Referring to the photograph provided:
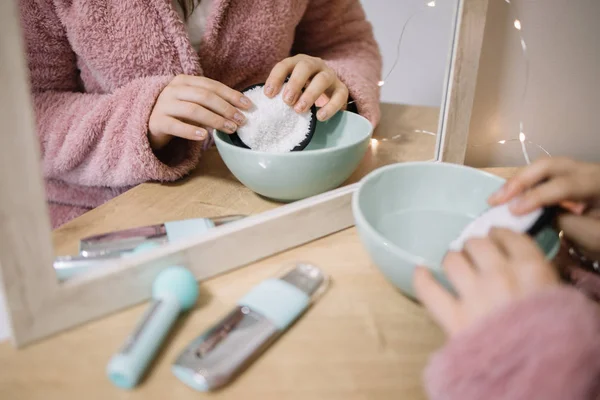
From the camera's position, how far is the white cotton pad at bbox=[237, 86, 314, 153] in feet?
1.31

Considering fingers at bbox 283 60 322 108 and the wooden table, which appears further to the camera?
fingers at bbox 283 60 322 108

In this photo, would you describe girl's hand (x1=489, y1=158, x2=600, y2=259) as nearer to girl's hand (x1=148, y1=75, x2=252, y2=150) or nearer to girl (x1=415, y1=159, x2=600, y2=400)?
girl (x1=415, y1=159, x2=600, y2=400)

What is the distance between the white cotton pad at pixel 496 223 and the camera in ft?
0.92

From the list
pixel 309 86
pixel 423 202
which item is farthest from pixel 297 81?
pixel 423 202

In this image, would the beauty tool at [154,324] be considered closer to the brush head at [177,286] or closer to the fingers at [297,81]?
the brush head at [177,286]

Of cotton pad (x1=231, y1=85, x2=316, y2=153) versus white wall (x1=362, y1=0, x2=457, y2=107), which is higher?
white wall (x1=362, y1=0, x2=457, y2=107)

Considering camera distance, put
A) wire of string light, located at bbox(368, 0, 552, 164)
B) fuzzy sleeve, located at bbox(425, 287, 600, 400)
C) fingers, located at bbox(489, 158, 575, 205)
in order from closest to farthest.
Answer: fuzzy sleeve, located at bbox(425, 287, 600, 400), fingers, located at bbox(489, 158, 575, 205), wire of string light, located at bbox(368, 0, 552, 164)

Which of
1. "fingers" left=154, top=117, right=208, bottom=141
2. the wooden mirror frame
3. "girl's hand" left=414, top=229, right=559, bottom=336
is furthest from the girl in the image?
"fingers" left=154, top=117, right=208, bottom=141

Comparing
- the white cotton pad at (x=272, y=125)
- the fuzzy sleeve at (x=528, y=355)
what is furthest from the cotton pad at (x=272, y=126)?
the fuzzy sleeve at (x=528, y=355)

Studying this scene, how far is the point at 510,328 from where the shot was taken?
0.68 ft

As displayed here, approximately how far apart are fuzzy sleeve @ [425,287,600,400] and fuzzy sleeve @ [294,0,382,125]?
0.29 m

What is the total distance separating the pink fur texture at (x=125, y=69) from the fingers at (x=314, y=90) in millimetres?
44

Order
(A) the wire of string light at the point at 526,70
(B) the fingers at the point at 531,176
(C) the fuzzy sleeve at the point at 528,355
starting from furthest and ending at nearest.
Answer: (A) the wire of string light at the point at 526,70 < (B) the fingers at the point at 531,176 < (C) the fuzzy sleeve at the point at 528,355

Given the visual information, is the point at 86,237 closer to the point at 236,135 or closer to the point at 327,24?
the point at 236,135
